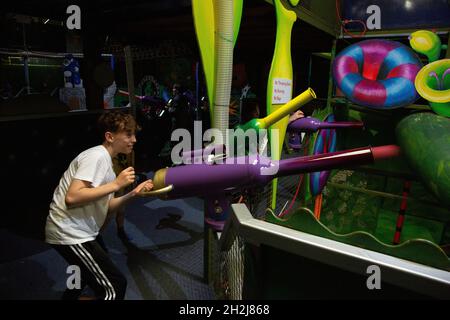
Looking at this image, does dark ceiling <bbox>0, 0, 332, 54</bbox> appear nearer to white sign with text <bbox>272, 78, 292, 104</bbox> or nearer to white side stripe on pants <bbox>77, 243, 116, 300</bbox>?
white sign with text <bbox>272, 78, 292, 104</bbox>

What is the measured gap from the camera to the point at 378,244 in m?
0.73

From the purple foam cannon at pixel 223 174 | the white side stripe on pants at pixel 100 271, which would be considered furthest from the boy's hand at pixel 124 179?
the purple foam cannon at pixel 223 174

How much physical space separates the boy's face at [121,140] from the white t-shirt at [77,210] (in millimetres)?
78

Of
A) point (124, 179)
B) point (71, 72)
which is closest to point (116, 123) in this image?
point (124, 179)

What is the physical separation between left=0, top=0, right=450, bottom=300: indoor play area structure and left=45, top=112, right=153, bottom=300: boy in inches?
16.2

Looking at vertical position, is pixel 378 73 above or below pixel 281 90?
above

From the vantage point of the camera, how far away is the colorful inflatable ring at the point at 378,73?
2402 mm

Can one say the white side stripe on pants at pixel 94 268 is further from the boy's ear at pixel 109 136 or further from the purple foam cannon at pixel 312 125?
the purple foam cannon at pixel 312 125

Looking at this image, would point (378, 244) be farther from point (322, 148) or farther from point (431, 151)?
point (322, 148)

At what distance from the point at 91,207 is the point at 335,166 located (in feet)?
4.62

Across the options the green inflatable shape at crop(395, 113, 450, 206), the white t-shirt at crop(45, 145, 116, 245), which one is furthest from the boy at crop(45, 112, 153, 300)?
the green inflatable shape at crop(395, 113, 450, 206)

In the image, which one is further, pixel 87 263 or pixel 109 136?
pixel 109 136

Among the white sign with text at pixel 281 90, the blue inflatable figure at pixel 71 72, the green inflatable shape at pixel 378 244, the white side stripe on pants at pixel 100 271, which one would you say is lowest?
the white side stripe on pants at pixel 100 271
